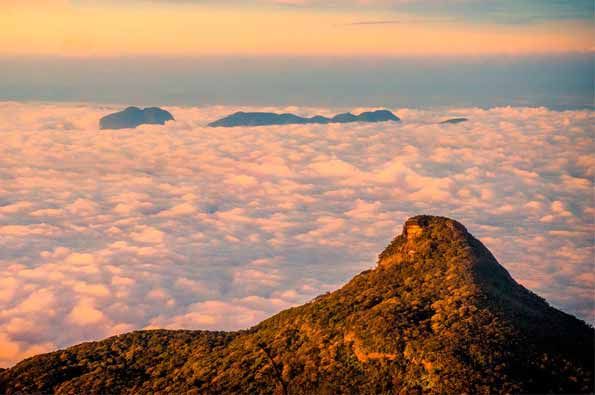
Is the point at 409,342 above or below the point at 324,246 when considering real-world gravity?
above

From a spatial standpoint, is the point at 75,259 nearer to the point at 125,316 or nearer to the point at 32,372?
the point at 125,316

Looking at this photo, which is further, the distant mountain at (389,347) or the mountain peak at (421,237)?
the mountain peak at (421,237)

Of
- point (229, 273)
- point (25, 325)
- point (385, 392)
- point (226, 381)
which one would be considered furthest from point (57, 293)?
point (385, 392)

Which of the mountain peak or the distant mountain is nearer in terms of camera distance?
the distant mountain

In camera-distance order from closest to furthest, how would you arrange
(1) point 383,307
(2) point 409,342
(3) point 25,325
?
(2) point 409,342
(1) point 383,307
(3) point 25,325

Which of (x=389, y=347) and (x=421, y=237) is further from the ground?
(x=421, y=237)

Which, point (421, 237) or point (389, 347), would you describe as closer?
point (389, 347)

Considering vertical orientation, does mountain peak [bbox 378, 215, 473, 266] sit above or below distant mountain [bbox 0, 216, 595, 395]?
above

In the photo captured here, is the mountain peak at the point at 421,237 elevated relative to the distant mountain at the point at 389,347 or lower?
elevated
